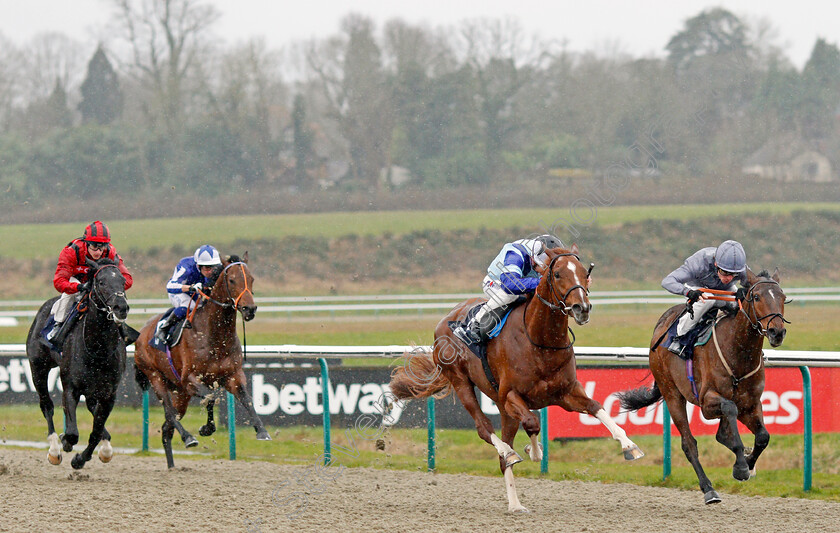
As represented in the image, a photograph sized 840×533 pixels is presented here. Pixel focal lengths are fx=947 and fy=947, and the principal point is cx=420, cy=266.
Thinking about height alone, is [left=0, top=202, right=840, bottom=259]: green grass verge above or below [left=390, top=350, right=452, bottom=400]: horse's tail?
above

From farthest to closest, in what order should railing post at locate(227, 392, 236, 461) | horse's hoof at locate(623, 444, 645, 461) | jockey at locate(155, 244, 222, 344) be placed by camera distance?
railing post at locate(227, 392, 236, 461) < jockey at locate(155, 244, 222, 344) < horse's hoof at locate(623, 444, 645, 461)

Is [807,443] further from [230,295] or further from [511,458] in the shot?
[230,295]

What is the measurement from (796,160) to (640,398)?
17085 millimetres

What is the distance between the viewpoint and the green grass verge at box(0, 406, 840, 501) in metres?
7.04

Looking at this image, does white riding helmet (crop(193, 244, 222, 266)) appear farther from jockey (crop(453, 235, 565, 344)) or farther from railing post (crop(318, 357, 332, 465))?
jockey (crop(453, 235, 565, 344))

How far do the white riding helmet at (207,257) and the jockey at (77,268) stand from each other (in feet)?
2.59

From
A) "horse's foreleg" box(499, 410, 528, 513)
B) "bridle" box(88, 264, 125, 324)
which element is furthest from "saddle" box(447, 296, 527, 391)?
"bridle" box(88, 264, 125, 324)

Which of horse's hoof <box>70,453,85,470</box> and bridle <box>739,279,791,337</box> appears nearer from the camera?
bridle <box>739,279,791,337</box>

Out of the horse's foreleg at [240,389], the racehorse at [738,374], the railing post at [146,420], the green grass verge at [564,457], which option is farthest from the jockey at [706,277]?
the railing post at [146,420]

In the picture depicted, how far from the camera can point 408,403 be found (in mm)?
8766

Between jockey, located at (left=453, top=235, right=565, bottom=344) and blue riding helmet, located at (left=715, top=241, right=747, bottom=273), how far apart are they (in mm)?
1020

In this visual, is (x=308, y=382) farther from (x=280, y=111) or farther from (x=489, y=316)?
(x=280, y=111)

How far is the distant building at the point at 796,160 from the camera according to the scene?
70.8 ft

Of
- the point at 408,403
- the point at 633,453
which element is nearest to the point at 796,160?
the point at 408,403
